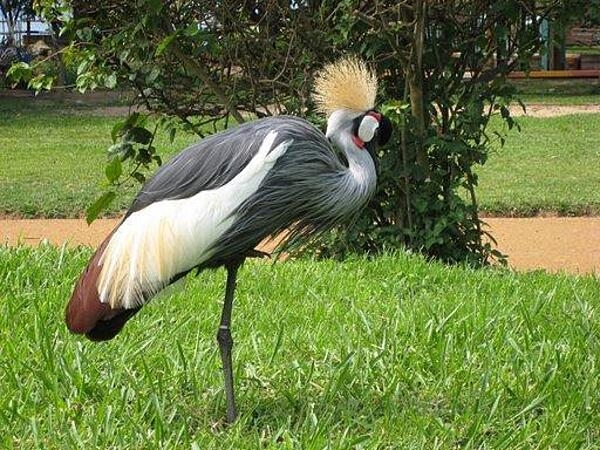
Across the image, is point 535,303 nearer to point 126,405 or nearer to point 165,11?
point 126,405

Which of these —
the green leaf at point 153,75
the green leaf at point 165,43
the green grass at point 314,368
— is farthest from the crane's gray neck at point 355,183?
the green leaf at point 153,75

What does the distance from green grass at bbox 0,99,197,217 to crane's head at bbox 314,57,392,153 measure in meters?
4.28

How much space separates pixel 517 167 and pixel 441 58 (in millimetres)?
5818

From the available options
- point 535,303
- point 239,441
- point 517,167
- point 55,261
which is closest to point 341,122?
point 239,441

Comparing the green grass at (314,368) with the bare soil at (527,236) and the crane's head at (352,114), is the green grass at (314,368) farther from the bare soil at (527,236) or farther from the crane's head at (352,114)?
the bare soil at (527,236)

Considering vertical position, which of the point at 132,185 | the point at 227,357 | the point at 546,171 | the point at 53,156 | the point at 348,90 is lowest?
the point at 546,171

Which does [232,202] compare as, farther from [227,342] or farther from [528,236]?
[528,236]

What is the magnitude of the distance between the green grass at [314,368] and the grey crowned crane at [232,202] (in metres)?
0.46

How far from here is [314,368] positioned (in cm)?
389

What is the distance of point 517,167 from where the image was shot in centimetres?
1190

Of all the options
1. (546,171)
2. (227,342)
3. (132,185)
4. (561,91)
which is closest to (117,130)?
(132,185)

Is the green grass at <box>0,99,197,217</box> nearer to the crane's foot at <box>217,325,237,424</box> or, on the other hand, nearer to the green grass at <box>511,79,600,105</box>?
the crane's foot at <box>217,325,237,424</box>

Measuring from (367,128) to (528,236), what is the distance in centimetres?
532

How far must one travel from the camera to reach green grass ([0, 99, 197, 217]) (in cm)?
930
